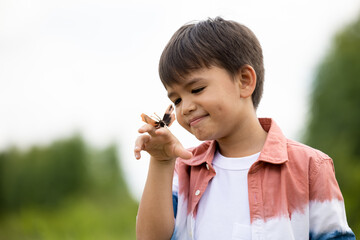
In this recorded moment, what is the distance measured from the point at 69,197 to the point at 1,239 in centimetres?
272

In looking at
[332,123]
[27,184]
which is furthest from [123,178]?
[332,123]

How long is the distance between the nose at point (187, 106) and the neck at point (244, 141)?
0.28 metres

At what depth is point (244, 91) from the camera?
2.24m

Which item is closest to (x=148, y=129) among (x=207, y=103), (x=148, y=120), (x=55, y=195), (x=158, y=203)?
(x=148, y=120)

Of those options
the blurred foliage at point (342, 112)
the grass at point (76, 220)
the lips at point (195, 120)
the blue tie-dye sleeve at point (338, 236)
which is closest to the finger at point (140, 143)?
the lips at point (195, 120)

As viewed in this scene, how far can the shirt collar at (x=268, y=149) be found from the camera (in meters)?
2.06

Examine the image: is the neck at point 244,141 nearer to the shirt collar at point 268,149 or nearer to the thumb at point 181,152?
the shirt collar at point 268,149

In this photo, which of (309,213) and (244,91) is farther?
(244,91)

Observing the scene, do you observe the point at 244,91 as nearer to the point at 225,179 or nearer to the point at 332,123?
the point at 225,179

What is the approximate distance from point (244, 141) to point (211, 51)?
0.49m

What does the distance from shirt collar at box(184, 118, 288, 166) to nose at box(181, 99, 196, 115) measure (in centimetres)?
29

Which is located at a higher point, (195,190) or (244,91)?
(244,91)

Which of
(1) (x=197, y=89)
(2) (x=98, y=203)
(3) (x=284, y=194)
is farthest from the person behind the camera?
(2) (x=98, y=203)

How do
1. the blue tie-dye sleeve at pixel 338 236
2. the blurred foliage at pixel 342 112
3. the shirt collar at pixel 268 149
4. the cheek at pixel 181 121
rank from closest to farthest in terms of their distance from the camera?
the blue tie-dye sleeve at pixel 338 236
the shirt collar at pixel 268 149
the cheek at pixel 181 121
the blurred foliage at pixel 342 112
